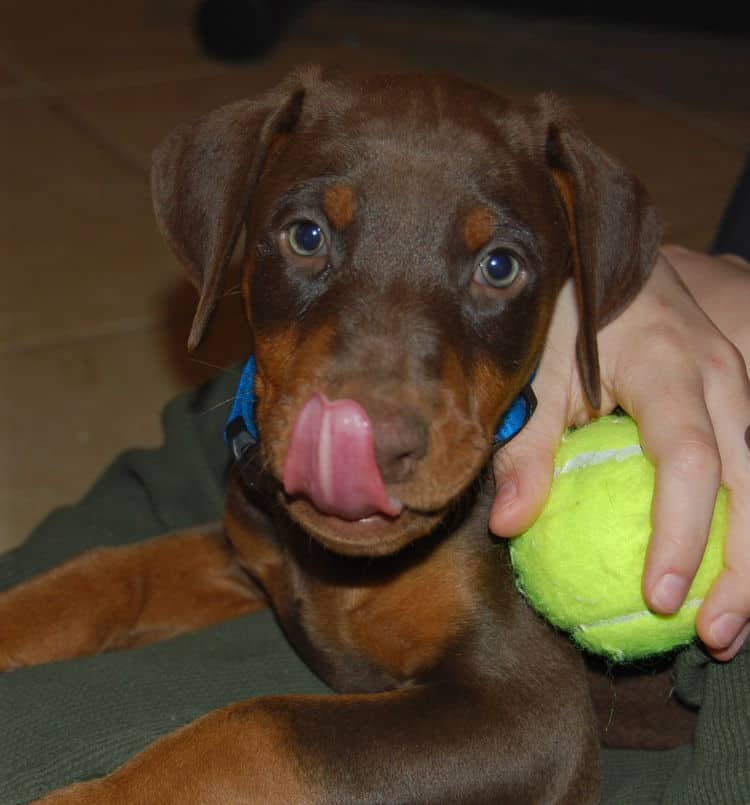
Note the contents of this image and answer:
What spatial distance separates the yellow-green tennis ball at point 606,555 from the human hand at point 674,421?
49 millimetres

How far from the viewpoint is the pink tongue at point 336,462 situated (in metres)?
2.29

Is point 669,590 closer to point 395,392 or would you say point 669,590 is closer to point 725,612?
point 725,612

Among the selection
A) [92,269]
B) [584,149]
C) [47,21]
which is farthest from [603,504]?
[47,21]

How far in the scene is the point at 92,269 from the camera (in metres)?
5.77

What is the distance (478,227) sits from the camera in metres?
2.70

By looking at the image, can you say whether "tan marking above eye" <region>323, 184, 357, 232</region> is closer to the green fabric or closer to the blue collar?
the blue collar

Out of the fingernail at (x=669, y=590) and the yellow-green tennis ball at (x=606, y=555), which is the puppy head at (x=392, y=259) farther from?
the fingernail at (x=669, y=590)

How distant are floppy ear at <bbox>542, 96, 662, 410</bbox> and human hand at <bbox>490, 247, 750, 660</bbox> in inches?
3.3

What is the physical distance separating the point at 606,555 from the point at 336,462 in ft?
1.91

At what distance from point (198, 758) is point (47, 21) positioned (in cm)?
732

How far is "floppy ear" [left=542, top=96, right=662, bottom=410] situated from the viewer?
2869mm

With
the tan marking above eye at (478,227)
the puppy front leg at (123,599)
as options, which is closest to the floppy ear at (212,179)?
the tan marking above eye at (478,227)

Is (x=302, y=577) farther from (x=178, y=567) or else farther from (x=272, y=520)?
(x=178, y=567)

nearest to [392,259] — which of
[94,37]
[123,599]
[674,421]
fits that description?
[674,421]
